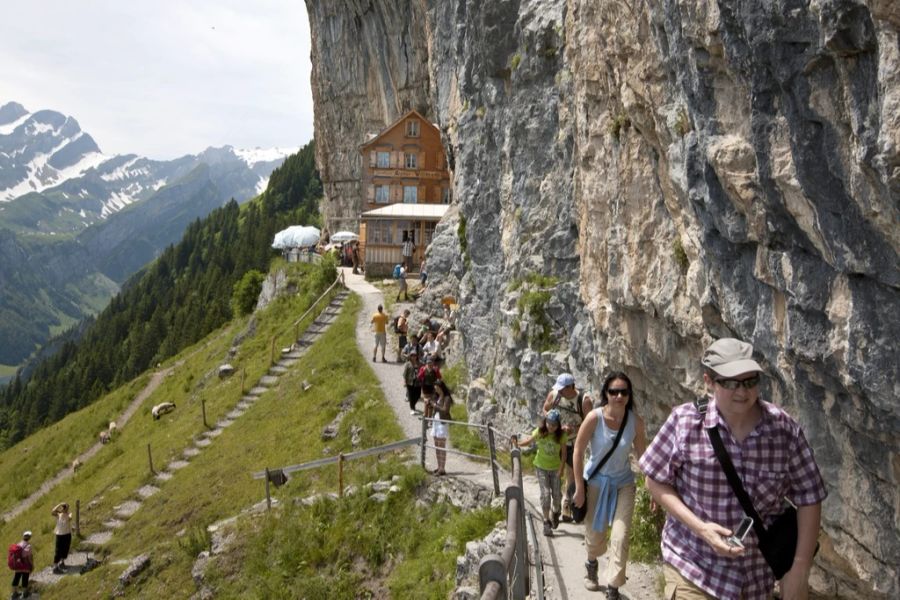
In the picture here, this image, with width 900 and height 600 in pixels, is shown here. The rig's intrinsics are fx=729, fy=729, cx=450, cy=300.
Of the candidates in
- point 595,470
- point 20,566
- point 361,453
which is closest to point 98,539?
point 20,566

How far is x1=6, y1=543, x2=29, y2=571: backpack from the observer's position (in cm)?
1980

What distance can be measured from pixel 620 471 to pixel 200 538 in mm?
13241

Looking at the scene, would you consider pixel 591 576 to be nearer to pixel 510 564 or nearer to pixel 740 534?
pixel 510 564

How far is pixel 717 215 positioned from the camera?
7914 millimetres

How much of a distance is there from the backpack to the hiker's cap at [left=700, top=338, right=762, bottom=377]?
21.2 meters

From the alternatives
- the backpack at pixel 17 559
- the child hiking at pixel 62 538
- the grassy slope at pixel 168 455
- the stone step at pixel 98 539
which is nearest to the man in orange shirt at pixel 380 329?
the grassy slope at pixel 168 455

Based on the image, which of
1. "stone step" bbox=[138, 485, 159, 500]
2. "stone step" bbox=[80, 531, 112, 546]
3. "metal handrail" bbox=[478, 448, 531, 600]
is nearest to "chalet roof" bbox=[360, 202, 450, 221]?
"stone step" bbox=[138, 485, 159, 500]

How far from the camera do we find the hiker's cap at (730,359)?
14.5ft

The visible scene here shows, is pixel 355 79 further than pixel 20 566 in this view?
Yes

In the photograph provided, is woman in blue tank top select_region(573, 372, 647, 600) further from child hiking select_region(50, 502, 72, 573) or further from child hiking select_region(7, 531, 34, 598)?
child hiking select_region(50, 502, 72, 573)

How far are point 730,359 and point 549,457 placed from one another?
18.8 ft

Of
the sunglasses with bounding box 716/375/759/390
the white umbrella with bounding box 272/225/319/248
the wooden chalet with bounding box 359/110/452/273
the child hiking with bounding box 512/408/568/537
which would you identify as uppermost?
the wooden chalet with bounding box 359/110/452/273

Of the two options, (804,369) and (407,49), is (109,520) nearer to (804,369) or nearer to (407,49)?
(804,369)

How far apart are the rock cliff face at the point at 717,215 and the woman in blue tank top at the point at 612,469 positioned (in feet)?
5.30
